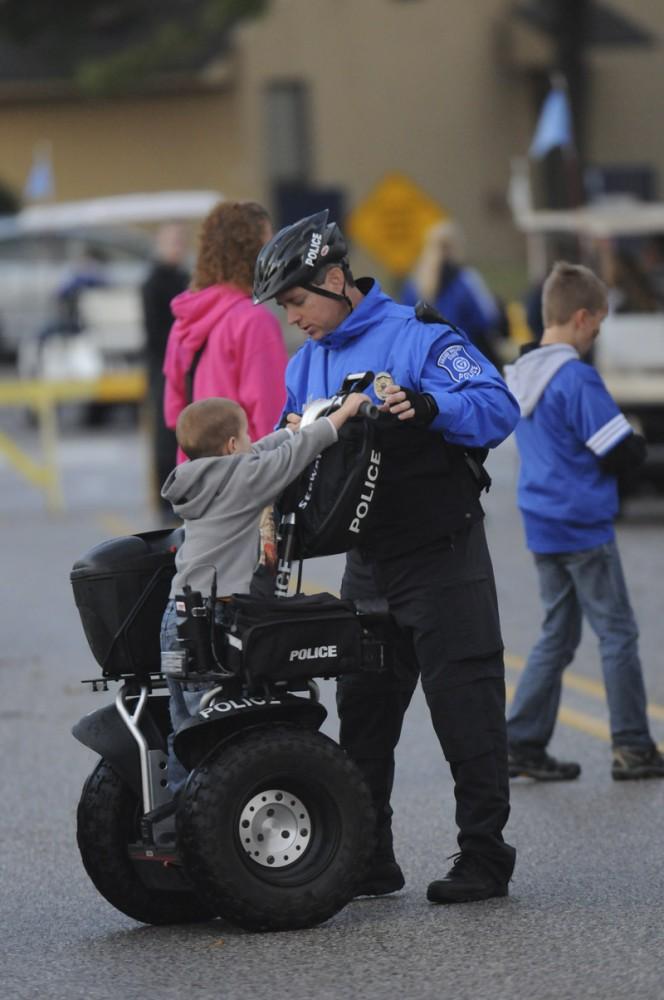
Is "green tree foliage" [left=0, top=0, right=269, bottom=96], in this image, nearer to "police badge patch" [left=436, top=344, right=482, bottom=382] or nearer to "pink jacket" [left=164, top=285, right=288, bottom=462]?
"pink jacket" [left=164, top=285, right=288, bottom=462]

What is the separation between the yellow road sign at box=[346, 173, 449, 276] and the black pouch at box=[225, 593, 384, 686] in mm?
19622

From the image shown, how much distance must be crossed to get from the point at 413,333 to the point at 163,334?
862cm

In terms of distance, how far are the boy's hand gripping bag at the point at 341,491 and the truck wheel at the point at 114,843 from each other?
0.81 m

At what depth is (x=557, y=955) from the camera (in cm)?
543

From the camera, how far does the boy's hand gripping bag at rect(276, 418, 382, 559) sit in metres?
5.66

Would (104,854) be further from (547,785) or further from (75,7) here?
(75,7)

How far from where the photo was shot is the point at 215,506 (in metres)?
5.86

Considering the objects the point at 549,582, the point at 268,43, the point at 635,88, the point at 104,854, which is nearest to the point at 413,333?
the point at 104,854

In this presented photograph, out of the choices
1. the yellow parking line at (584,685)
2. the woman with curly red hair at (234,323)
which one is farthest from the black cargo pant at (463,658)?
the yellow parking line at (584,685)

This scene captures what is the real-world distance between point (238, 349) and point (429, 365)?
7.69ft

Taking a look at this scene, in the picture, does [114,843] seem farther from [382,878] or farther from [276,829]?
[382,878]

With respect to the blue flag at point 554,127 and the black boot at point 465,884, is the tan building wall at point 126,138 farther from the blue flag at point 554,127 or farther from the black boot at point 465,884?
the black boot at point 465,884

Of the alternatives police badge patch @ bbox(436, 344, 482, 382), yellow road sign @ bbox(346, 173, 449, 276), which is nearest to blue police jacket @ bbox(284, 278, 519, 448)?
police badge patch @ bbox(436, 344, 482, 382)

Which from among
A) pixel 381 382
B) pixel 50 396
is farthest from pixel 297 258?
pixel 50 396
